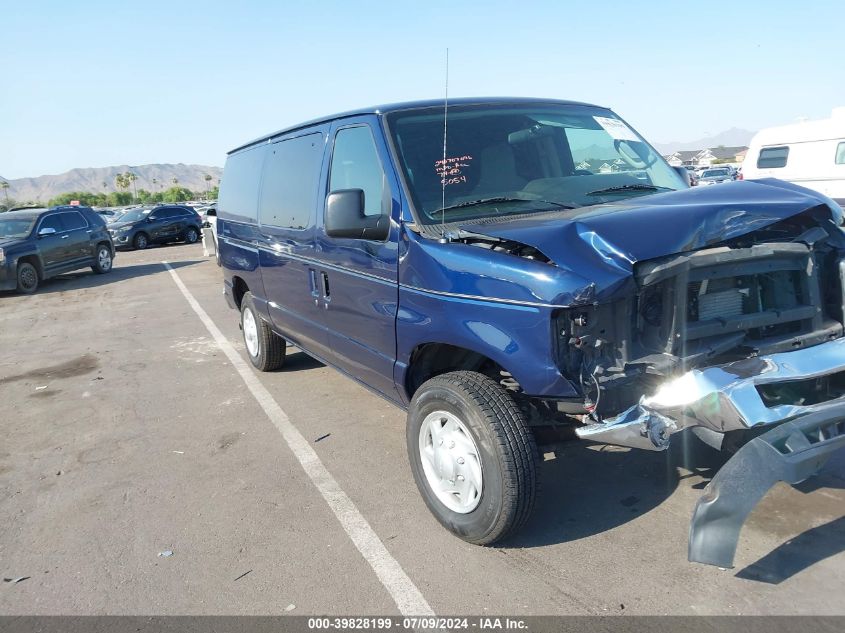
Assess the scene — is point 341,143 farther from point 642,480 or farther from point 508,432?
point 642,480

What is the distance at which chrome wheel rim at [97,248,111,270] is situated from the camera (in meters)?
16.8

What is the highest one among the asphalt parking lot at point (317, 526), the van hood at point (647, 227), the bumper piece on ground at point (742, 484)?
the van hood at point (647, 227)

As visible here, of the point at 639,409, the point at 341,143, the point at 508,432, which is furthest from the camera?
the point at 341,143

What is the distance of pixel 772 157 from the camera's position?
13.4 metres

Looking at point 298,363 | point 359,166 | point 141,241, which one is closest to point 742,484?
point 359,166

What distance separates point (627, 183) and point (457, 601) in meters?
2.58

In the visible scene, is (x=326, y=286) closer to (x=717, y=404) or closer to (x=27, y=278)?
(x=717, y=404)

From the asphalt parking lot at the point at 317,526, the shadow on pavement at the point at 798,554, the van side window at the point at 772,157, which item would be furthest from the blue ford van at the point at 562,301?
the van side window at the point at 772,157

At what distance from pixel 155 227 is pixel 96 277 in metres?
9.34

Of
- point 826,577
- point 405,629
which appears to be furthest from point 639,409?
point 405,629

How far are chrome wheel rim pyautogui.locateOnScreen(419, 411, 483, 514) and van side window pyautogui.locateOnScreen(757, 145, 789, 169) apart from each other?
490 inches

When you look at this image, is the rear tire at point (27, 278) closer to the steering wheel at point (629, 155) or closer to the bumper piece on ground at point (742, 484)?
the steering wheel at point (629, 155)

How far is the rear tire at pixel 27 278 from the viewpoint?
1413 cm

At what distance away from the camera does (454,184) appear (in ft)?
12.5
